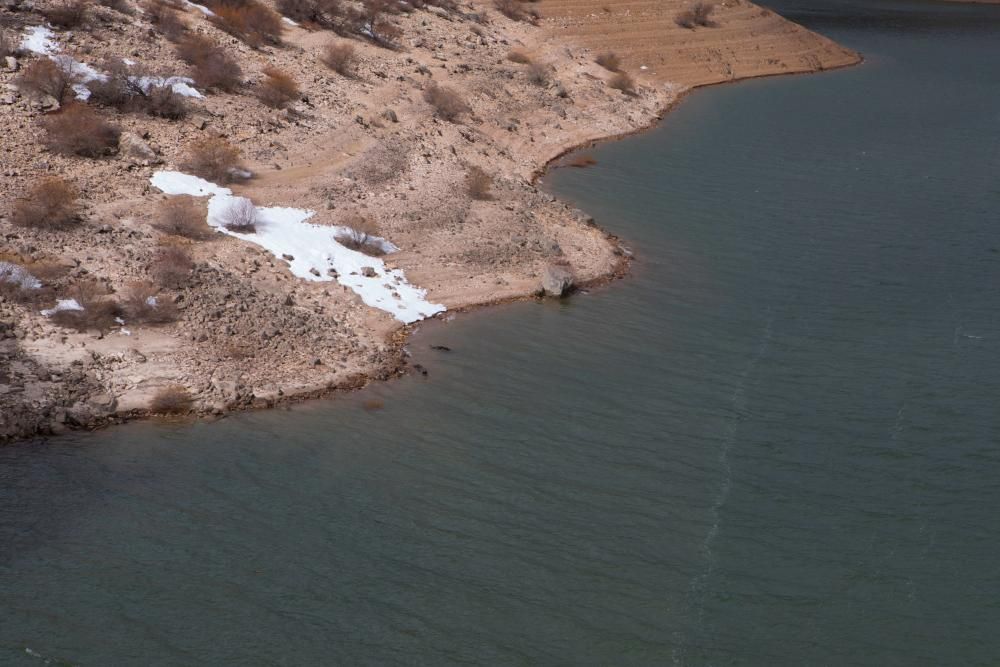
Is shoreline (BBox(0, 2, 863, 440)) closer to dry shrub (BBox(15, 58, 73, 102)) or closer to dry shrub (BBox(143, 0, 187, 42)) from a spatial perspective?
dry shrub (BBox(15, 58, 73, 102))

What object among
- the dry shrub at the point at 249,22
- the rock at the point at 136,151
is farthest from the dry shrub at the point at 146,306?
the dry shrub at the point at 249,22

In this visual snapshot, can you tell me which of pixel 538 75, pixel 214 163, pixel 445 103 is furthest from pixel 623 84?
pixel 214 163

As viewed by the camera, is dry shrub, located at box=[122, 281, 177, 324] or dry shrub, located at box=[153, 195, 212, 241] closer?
dry shrub, located at box=[122, 281, 177, 324]

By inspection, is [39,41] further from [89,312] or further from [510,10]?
[510,10]

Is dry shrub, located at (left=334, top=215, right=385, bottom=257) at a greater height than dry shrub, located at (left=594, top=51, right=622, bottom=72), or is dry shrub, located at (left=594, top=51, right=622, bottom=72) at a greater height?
dry shrub, located at (left=594, top=51, right=622, bottom=72)

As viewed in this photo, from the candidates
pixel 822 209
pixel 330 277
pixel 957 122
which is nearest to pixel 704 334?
pixel 330 277

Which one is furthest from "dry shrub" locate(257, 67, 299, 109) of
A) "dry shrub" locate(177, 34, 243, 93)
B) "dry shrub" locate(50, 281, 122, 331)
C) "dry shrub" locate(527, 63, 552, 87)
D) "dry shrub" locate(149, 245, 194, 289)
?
"dry shrub" locate(50, 281, 122, 331)

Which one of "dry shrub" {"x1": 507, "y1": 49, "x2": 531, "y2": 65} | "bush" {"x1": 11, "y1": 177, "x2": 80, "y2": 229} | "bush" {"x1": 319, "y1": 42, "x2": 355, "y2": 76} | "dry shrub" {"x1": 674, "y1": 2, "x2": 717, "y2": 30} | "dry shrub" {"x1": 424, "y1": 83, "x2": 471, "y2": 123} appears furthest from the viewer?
"dry shrub" {"x1": 674, "y1": 2, "x2": 717, "y2": 30}
